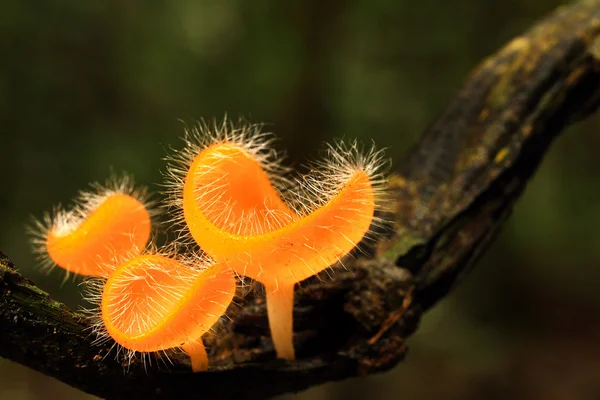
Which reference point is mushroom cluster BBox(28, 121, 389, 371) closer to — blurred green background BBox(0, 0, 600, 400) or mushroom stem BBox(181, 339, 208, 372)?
mushroom stem BBox(181, 339, 208, 372)

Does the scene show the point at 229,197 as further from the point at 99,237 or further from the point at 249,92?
the point at 249,92

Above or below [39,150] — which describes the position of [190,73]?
above

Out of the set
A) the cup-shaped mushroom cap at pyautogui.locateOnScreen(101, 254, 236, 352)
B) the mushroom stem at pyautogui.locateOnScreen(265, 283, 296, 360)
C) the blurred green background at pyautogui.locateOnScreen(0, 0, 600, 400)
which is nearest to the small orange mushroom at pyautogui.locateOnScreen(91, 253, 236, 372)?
the cup-shaped mushroom cap at pyautogui.locateOnScreen(101, 254, 236, 352)

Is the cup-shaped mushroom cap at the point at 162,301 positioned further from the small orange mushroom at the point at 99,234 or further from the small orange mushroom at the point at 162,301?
the small orange mushroom at the point at 99,234

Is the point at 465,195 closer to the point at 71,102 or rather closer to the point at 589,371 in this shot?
the point at 71,102

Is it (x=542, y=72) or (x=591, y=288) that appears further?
(x=591, y=288)

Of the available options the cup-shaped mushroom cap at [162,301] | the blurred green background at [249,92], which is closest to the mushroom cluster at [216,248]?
the cup-shaped mushroom cap at [162,301]

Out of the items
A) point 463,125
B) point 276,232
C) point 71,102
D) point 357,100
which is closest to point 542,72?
point 463,125
